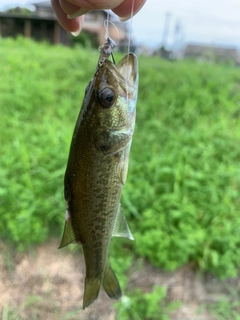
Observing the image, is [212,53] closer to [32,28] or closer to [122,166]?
[122,166]

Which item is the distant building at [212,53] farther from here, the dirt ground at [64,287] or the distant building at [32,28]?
the dirt ground at [64,287]

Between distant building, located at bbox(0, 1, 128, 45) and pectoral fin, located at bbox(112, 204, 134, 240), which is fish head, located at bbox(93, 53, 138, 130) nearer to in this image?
pectoral fin, located at bbox(112, 204, 134, 240)

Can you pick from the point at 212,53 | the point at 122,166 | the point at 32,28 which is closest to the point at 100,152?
the point at 122,166

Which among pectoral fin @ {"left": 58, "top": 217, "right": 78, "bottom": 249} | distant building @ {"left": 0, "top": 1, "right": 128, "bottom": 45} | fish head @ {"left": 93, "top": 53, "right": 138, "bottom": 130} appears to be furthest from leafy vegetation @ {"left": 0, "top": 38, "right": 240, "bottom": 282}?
distant building @ {"left": 0, "top": 1, "right": 128, "bottom": 45}

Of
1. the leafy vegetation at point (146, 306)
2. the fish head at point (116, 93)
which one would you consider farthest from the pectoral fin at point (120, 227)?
the leafy vegetation at point (146, 306)

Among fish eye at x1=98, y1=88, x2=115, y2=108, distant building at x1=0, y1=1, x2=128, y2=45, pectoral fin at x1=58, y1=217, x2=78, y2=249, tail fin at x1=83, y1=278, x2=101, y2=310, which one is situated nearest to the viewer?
fish eye at x1=98, y1=88, x2=115, y2=108

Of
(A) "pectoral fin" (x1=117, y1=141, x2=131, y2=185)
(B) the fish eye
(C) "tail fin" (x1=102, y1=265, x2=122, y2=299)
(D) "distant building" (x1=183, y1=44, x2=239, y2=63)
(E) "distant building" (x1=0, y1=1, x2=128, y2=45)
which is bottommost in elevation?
(E) "distant building" (x1=0, y1=1, x2=128, y2=45)

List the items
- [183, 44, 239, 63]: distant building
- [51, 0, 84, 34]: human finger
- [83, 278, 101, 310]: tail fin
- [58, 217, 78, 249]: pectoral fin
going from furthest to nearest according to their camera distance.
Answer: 1. [183, 44, 239, 63]: distant building
2. [51, 0, 84, 34]: human finger
3. [83, 278, 101, 310]: tail fin
4. [58, 217, 78, 249]: pectoral fin

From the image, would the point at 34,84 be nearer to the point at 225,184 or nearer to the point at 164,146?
the point at 164,146
